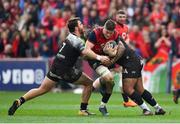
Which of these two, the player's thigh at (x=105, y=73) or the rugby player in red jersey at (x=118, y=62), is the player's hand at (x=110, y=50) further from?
the player's thigh at (x=105, y=73)

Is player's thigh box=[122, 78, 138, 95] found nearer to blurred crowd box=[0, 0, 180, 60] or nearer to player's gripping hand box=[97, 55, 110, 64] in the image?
player's gripping hand box=[97, 55, 110, 64]

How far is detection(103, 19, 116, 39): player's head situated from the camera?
15.9 m

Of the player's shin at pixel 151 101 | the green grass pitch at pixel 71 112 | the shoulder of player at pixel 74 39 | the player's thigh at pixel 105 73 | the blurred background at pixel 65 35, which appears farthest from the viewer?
the blurred background at pixel 65 35

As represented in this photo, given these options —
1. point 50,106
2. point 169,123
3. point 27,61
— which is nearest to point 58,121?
point 169,123

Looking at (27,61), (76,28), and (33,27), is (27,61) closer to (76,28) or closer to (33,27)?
(33,27)

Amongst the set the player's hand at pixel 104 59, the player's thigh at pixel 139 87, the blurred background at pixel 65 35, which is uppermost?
the player's hand at pixel 104 59

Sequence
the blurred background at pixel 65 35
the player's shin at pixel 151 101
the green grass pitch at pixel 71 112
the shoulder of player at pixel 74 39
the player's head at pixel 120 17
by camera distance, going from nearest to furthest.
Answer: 1. the green grass pitch at pixel 71 112
2. the shoulder of player at pixel 74 39
3. the player's shin at pixel 151 101
4. the player's head at pixel 120 17
5. the blurred background at pixel 65 35

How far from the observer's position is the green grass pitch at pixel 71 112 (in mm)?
14875

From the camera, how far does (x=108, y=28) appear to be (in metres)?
16.0

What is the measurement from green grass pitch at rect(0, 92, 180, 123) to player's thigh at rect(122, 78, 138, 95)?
0.53 meters

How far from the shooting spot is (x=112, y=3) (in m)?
29.0

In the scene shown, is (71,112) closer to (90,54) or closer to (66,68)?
(66,68)

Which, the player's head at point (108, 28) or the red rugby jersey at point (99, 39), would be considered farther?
the red rugby jersey at point (99, 39)

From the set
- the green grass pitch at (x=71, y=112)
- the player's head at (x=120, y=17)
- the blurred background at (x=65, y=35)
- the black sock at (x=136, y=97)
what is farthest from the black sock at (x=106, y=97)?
the blurred background at (x=65, y=35)
